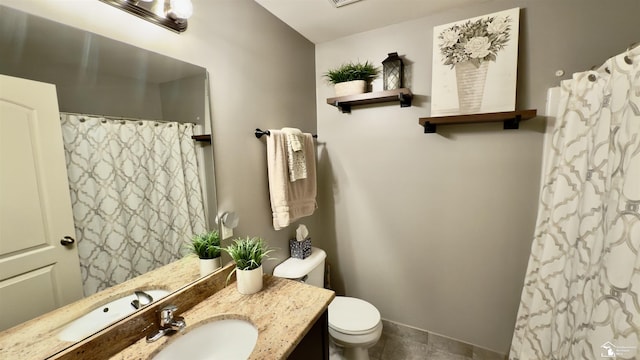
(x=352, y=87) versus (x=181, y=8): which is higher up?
(x=181, y=8)

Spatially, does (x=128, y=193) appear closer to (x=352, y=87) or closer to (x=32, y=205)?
(x=32, y=205)

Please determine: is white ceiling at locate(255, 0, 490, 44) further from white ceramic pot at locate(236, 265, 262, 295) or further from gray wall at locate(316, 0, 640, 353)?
white ceramic pot at locate(236, 265, 262, 295)

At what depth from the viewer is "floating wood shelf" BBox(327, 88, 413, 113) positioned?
1.58 meters

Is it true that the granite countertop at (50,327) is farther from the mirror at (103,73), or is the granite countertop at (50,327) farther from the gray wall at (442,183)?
the gray wall at (442,183)

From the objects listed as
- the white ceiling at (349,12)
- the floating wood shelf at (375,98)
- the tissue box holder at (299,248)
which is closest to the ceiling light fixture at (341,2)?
the white ceiling at (349,12)

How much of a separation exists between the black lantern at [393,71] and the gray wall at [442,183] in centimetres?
10

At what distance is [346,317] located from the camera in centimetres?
154

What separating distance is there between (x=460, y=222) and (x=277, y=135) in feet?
4.45

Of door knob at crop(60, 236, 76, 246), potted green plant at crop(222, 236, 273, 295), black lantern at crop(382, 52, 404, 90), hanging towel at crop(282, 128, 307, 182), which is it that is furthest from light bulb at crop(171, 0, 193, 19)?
black lantern at crop(382, 52, 404, 90)

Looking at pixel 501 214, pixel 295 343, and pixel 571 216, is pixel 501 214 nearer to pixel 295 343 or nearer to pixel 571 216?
pixel 571 216

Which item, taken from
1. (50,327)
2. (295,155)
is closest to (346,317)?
(295,155)

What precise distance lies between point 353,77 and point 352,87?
9 cm

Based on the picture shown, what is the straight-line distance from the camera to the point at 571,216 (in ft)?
3.80

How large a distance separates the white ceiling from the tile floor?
226 cm
